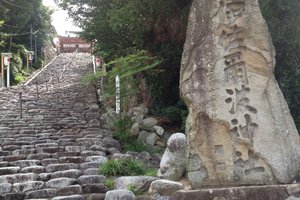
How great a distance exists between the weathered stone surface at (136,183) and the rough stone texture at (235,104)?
1734 mm

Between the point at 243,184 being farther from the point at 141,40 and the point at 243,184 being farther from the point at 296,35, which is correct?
the point at 141,40

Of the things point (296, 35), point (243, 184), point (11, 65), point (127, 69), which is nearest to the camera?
point (243, 184)

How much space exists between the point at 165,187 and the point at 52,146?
474 cm

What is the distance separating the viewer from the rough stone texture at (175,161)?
21.4 ft

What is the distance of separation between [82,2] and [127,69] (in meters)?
5.36

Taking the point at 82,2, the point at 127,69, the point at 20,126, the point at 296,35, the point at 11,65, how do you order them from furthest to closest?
1. the point at 11,65
2. the point at 82,2
3. the point at 20,126
4. the point at 127,69
5. the point at 296,35

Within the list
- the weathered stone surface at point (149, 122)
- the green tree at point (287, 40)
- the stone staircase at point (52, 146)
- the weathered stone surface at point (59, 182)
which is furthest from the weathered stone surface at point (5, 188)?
the green tree at point (287, 40)

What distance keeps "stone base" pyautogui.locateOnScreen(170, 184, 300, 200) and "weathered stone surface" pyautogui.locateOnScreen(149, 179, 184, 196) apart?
141 cm

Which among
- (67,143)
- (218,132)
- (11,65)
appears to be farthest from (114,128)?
(11,65)

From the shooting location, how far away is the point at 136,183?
21.6 feet

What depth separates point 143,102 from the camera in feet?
42.4

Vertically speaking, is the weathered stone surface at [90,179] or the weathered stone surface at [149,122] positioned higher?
the weathered stone surface at [149,122]

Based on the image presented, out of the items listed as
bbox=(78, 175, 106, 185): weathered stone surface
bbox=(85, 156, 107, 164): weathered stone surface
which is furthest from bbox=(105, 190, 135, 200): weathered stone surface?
bbox=(85, 156, 107, 164): weathered stone surface

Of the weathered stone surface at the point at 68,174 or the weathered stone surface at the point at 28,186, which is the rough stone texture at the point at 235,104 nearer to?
the weathered stone surface at the point at 28,186
